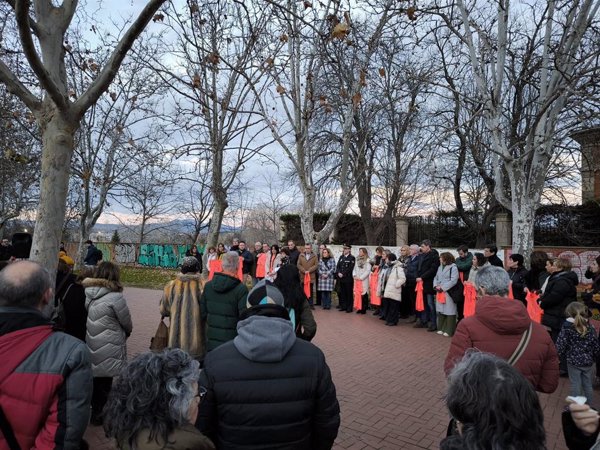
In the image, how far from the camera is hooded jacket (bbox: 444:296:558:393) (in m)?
2.75

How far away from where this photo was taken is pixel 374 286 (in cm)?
1133

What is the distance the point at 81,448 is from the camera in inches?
86.0

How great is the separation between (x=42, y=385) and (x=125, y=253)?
116 ft

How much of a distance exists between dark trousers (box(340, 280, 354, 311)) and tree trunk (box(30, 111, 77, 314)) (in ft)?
30.3

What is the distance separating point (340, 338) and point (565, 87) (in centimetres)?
736

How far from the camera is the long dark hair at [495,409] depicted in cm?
150

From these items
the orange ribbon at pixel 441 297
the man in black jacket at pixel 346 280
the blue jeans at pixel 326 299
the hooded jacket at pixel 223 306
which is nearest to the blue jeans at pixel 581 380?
the orange ribbon at pixel 441 297

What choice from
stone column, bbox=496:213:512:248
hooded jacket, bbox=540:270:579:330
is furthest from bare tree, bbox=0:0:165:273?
stone column, bbox=496:213:512:248

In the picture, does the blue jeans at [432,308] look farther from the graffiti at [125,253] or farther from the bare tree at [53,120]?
the graffiti at [125,253]

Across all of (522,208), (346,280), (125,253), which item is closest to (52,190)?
(346,280)

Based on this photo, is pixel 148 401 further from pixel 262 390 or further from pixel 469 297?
pixel 469 297

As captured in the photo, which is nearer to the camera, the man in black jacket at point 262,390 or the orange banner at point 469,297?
the man in black jacket at point 262,390

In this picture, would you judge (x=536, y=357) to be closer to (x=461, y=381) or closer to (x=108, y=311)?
(x=461, y=381)

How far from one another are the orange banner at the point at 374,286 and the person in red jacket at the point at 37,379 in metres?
9.49
